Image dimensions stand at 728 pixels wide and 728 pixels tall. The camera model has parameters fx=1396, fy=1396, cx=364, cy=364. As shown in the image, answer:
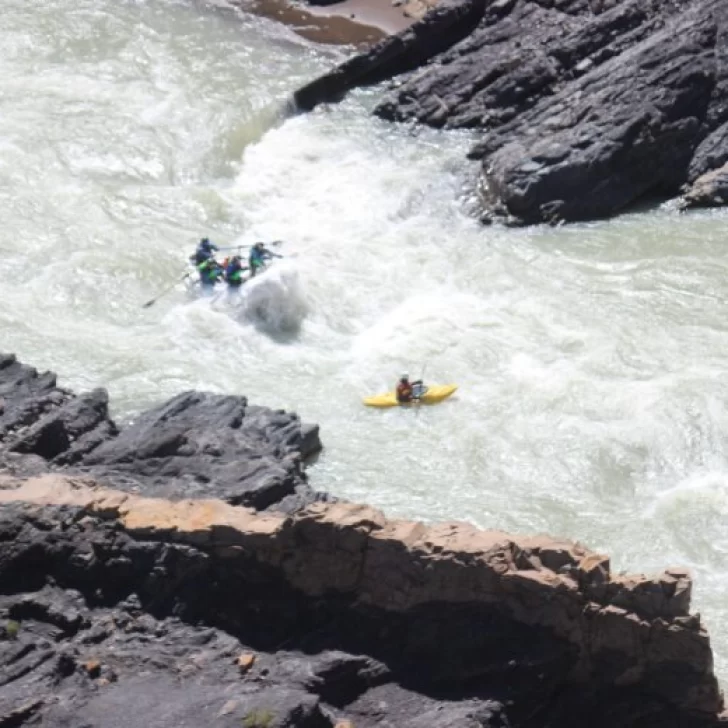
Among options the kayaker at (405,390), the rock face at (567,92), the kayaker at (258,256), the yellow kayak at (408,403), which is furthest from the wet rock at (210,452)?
the rock face at (567,92)

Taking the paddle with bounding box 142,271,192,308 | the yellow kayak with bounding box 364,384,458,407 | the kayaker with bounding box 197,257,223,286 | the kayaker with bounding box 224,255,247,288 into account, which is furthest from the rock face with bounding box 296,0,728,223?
the yellow kayak with bounding box 364,384,458,407

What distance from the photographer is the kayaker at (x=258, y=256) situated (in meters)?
25.1

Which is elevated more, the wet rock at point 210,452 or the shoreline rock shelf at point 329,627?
the shoreline rock shelf at point 329,627

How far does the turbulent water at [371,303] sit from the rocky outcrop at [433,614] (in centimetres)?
439

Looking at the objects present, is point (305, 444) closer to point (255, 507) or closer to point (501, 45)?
point (255, 507)

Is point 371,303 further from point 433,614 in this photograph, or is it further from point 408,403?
point 433,614

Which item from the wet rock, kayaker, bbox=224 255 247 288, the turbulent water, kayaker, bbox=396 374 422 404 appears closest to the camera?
the wet rock

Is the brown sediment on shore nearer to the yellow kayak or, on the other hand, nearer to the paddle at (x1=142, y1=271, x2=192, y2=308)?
the paddle at (x1=142, y1=271, x2=192, y2=308)

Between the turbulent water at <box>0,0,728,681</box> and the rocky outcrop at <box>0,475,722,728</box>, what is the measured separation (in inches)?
173

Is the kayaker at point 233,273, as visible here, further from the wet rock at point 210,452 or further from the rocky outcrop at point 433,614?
the rocky outcrop at point 433,614

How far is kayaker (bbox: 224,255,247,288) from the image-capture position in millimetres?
24609

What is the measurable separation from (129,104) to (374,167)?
6.07 metres

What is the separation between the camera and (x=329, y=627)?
1258cm

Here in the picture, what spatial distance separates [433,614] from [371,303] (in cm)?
1292
